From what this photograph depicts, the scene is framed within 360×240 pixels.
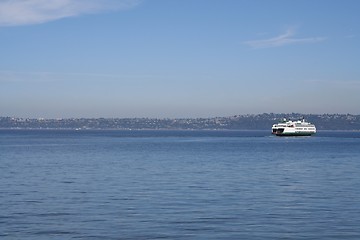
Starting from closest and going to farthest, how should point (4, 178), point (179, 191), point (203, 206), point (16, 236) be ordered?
1. point (16, 236)
2. point (203, 206)
3. point (179, 191)
4. point (4, 178)

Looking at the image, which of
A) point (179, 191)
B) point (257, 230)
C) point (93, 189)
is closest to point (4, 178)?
point (93, 189)

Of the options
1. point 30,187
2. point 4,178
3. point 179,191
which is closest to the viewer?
point 179,191

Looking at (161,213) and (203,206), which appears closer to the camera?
(161,213)

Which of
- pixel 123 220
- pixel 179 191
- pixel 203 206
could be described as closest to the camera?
pixel 123 220

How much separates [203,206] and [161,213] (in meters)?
3.34

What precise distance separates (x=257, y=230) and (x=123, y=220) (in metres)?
6.67

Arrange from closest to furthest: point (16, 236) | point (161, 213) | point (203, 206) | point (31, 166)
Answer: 1. point (16, 236)
2. point (161, 213)
3. point (203, 206)
4. point (31, 166)

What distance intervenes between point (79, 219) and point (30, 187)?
16.1 meters

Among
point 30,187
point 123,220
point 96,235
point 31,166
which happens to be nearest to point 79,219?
point 123,220

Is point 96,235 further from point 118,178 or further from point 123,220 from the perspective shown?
point 118,178

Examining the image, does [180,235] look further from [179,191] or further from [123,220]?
[179,191]

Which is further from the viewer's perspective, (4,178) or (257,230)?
(4,178)

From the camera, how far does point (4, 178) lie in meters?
53.2

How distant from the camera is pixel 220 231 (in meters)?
27.7
